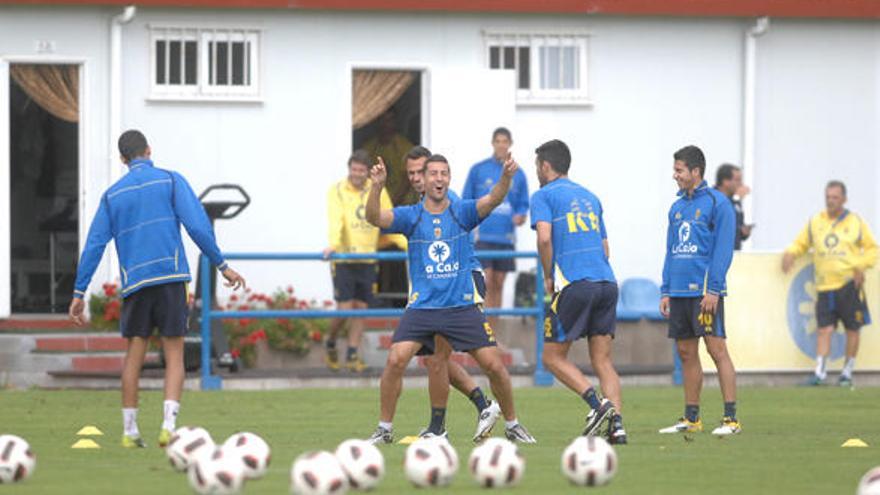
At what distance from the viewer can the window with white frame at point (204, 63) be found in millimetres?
25375

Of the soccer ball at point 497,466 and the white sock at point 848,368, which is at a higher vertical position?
the soccer ball at point 497,466

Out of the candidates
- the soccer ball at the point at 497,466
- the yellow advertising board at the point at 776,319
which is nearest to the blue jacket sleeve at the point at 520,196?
the yellow advertising board at the point at 776,319

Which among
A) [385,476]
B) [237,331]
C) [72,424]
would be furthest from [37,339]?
[385,476]

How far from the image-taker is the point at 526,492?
1170 centimetres

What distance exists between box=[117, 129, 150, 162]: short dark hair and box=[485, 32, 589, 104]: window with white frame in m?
11.6

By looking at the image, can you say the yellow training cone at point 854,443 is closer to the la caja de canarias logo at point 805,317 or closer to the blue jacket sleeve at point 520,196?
the la caja de canarias logo at point 805,317

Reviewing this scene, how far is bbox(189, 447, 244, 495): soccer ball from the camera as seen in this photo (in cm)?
1117

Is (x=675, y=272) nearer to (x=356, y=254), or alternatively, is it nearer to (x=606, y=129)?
(x=356, y=254)

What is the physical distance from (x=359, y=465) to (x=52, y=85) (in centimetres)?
1462

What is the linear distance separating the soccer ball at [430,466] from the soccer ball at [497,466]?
0.42 ft

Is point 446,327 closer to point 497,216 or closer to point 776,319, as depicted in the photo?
point 497,216

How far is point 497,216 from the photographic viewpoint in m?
24.1

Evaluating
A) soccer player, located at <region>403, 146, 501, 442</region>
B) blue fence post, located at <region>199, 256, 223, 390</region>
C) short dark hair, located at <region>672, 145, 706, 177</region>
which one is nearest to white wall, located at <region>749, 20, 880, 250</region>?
blue fence post, located at <region>199, 256, 223, 390</region>

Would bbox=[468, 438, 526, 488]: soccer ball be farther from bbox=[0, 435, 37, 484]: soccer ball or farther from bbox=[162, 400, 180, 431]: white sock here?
bbox=[162, 400, 180, 431]: white sock
